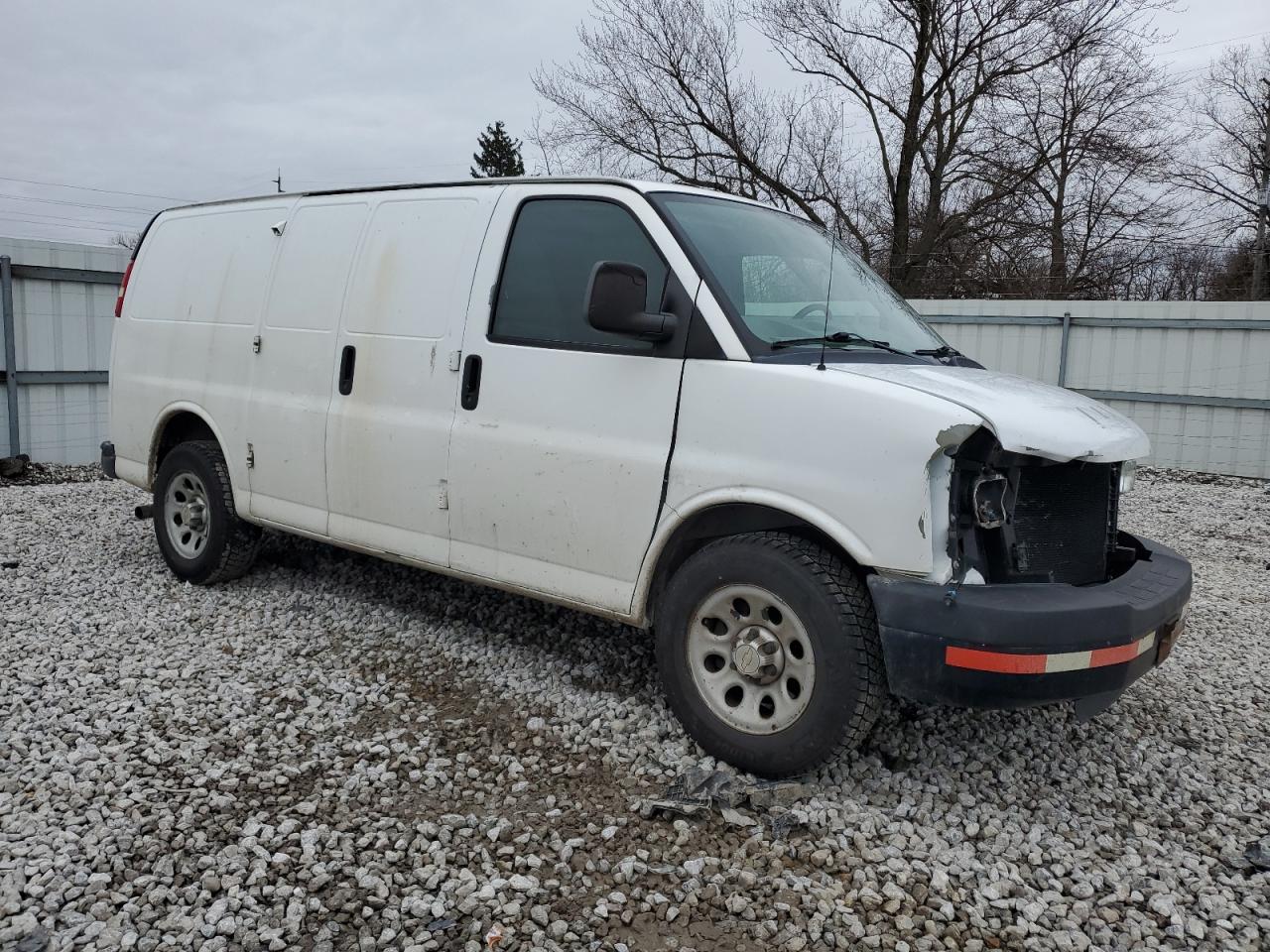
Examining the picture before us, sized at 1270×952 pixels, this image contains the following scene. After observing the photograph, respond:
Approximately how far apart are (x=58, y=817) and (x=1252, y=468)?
12.9 metres

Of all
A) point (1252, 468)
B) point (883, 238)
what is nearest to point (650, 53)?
point (883, 238)

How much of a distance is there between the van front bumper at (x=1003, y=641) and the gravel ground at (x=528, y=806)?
0.55 m

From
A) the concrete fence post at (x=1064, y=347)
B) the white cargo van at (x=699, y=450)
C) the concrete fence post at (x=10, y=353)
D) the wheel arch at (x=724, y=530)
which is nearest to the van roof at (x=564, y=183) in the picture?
the white cargo van at (x=699, y=450)

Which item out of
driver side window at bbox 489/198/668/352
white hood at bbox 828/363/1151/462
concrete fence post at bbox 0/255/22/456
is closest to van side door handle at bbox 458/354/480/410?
driver side window at bbox 489/198/668/352

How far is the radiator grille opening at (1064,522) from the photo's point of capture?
11.0 feet

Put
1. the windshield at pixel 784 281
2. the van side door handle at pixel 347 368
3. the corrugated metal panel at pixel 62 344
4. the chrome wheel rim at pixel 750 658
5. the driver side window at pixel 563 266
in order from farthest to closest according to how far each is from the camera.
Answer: the corrugated metal panel at pixel 62 344 < the van side door handle at pixel 347 368 < the driver side window at pixel 563 266 < the windshield at pixel 784 281 < the chrome wheel rim at pixel 750 658

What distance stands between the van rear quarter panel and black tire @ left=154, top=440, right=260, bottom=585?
0.15 m

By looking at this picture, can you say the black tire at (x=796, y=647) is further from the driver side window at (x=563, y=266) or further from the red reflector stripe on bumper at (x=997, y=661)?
the driver side window at (x=563, y=266)

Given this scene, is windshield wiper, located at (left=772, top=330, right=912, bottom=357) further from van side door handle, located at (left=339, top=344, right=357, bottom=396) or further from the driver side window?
van side door handle, located at (left=339, top=344, right=357, bottom=396)

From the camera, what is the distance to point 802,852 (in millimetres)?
3137

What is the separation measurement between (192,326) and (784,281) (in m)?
3.52

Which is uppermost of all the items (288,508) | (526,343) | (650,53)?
(650,53)

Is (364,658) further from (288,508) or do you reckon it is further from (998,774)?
(998,774)

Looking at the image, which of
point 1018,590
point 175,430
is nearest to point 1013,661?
point 1018,590
